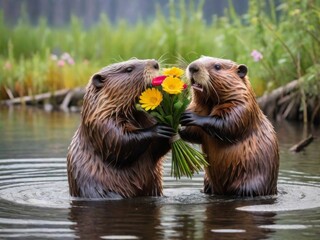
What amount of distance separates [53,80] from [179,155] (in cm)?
1077

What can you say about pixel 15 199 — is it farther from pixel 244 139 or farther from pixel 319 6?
pixel 319 6

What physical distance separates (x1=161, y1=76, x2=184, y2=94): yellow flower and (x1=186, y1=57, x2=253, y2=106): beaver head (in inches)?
8.9

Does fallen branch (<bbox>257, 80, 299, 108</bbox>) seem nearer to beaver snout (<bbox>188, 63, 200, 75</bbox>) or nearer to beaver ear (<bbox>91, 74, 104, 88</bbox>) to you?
beaver snout (<bbox>188, 63, 200, 75</bbox>)

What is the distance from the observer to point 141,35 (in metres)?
19.2

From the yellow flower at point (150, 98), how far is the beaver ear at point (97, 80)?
15.5 inches

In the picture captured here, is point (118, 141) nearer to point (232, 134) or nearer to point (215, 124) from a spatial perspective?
point (215, 124)

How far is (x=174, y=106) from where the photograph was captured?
25.1ft

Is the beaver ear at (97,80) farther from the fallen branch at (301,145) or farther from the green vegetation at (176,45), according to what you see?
the green vegetation at (176,45)

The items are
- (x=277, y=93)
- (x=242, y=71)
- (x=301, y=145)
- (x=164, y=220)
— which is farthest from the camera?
(x=277, y=93)

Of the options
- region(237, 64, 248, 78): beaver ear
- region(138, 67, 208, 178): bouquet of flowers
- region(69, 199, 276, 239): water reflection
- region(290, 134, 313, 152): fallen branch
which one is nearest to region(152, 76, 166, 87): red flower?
region(138, 67, 208, 178): bouquet of flowers

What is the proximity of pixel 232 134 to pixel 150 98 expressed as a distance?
2.25 feet

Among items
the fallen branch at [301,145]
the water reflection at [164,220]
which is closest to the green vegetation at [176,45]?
the fallen branch at [301,145]

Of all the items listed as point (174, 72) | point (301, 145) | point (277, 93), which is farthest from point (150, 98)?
point (277, 93)

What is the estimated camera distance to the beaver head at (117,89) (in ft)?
25.2
